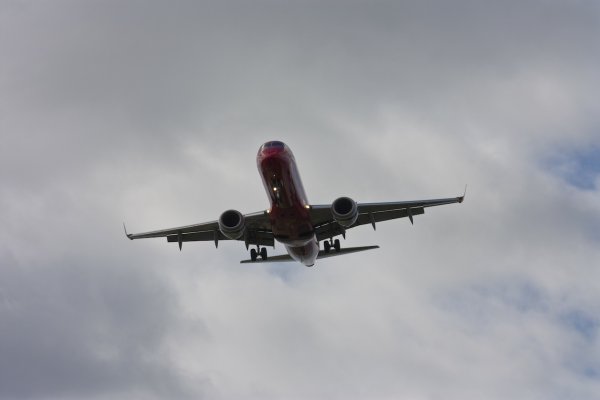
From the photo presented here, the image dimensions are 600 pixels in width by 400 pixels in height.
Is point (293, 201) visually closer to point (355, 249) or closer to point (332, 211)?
point (332, 211)

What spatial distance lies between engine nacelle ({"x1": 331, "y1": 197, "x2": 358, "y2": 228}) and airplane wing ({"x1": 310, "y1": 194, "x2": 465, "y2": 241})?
1235 mm

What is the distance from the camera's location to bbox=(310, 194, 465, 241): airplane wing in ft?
145

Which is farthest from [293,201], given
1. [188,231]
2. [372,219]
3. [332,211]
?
[188,231]

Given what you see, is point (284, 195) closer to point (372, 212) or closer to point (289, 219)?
point (289, 219)

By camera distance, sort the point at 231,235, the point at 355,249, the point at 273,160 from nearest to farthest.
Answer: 1. the point at 273,160
2. the point at 231,235
3. the point at 355,249

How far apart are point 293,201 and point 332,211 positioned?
2.25 meters

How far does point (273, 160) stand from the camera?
4006cm

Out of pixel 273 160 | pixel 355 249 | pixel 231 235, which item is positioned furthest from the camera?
pixel 355 249

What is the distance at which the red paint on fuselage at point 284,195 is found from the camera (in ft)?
132

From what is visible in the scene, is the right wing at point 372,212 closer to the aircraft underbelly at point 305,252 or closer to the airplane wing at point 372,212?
the airplane wing at point 372,212

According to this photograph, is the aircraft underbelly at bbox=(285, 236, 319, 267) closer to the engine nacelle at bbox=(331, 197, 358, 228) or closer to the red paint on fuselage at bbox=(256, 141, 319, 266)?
the red paint on fuselage at bbox=(256, 141, 319, 266)

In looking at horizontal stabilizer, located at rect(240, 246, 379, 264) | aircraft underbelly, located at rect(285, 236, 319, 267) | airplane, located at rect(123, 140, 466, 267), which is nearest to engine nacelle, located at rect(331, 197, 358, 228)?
airplane, located at rect(123, 140, 466, 267)

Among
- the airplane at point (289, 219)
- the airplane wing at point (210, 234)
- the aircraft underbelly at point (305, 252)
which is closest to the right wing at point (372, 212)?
the airplane at point (289, 219)

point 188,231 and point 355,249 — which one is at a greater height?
point 188,231
